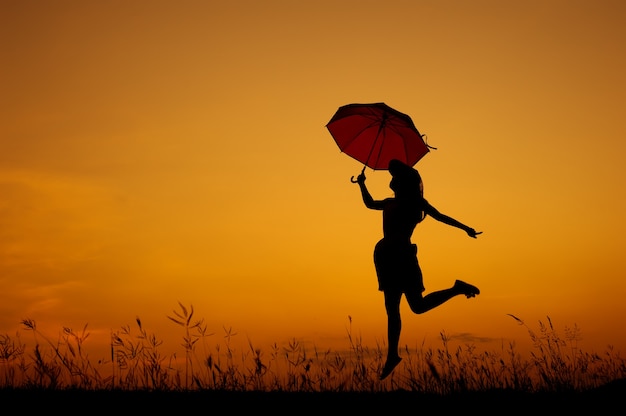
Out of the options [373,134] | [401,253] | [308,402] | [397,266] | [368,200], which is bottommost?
[308,402]

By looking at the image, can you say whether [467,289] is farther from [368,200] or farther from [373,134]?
[373,134]

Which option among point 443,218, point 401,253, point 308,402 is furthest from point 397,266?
point 308,402

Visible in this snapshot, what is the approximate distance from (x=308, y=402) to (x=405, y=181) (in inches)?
112

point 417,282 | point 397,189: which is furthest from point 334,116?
point 417,282

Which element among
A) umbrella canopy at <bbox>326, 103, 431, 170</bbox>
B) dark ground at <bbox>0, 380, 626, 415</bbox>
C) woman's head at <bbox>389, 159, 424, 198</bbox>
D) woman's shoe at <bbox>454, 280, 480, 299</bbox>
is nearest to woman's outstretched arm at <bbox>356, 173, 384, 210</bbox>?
woman's head at <bbox>389, 159, 424, 198</bbox>

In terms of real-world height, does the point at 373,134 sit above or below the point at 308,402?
above

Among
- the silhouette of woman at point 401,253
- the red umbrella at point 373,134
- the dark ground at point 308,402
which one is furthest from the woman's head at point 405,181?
the dark ground at point 308,402

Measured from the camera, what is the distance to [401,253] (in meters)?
8.46

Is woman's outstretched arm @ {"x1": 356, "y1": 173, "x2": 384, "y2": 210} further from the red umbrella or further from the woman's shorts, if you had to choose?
the red umbrella

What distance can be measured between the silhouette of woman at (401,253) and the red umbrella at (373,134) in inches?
47.9

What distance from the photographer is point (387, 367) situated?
8.48 meters

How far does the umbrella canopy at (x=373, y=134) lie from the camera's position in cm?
979

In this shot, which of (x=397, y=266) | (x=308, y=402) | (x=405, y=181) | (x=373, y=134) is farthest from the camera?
(x=373, y=134)

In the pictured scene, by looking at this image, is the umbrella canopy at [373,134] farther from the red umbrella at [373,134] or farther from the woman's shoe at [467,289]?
the woman's shoe at [467,289]
